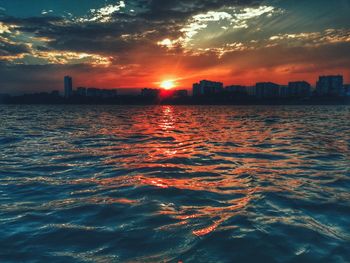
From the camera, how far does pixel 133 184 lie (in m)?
9.23

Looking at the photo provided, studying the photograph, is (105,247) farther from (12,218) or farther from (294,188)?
(294,188)

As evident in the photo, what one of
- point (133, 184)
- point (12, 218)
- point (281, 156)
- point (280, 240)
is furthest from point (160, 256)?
point (281, 156)

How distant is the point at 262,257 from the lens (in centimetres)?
471

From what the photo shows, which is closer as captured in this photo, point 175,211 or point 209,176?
point 175,211

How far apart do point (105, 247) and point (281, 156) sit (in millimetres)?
11287

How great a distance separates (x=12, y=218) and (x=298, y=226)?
20.3ft

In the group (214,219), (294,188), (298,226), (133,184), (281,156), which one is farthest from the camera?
(281,156)

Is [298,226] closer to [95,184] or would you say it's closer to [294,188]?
[294,188]

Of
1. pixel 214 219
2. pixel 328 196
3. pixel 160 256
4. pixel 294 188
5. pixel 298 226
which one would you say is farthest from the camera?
pixel 294 188

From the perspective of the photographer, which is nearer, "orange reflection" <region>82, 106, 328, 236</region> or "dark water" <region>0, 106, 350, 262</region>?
"dark water" <region>0, 106, 350, 262</region>

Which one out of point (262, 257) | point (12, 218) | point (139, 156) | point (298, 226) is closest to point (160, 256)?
point (262, 257)

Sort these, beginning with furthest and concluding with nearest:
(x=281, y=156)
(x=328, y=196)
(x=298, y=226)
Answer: (x=281, y=156)
(x=328, y=196)
(x=298, y=226)

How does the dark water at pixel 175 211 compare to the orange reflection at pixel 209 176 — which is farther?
the orange reflection at pixel 209 176

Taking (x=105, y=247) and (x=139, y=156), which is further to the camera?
(x=139, y=156)
